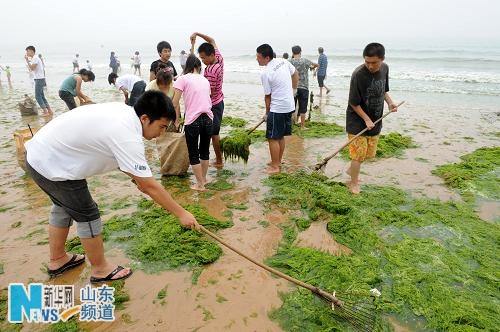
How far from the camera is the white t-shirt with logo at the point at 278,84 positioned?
17.2 feet

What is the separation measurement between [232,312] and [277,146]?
326 centimetres

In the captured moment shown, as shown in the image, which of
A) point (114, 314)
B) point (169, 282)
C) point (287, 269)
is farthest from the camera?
point (287, 269)

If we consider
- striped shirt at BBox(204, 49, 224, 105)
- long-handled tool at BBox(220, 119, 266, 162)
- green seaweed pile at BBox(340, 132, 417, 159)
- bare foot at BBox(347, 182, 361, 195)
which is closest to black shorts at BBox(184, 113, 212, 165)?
striped shirt at BBox(204, 49, 224, 105)

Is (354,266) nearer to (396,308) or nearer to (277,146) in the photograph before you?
(396,308)

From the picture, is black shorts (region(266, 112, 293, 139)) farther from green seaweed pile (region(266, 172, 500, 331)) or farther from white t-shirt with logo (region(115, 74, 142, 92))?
white t-shirt with logo (region(115, 74, 142, 92))

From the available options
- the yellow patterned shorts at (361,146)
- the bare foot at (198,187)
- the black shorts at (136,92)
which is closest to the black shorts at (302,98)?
the yellow patterned shorts at (361,146)

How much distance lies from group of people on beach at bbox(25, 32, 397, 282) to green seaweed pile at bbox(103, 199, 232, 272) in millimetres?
344

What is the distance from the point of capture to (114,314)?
2.68 metres

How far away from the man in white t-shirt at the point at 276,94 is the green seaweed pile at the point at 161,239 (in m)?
1.87

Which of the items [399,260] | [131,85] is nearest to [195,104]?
[131,85]

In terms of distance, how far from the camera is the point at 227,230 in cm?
392

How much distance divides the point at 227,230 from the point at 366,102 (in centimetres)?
251

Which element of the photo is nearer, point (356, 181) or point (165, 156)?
point (356, 181)

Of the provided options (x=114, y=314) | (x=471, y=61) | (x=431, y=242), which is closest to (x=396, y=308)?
(x=431, y=242)
